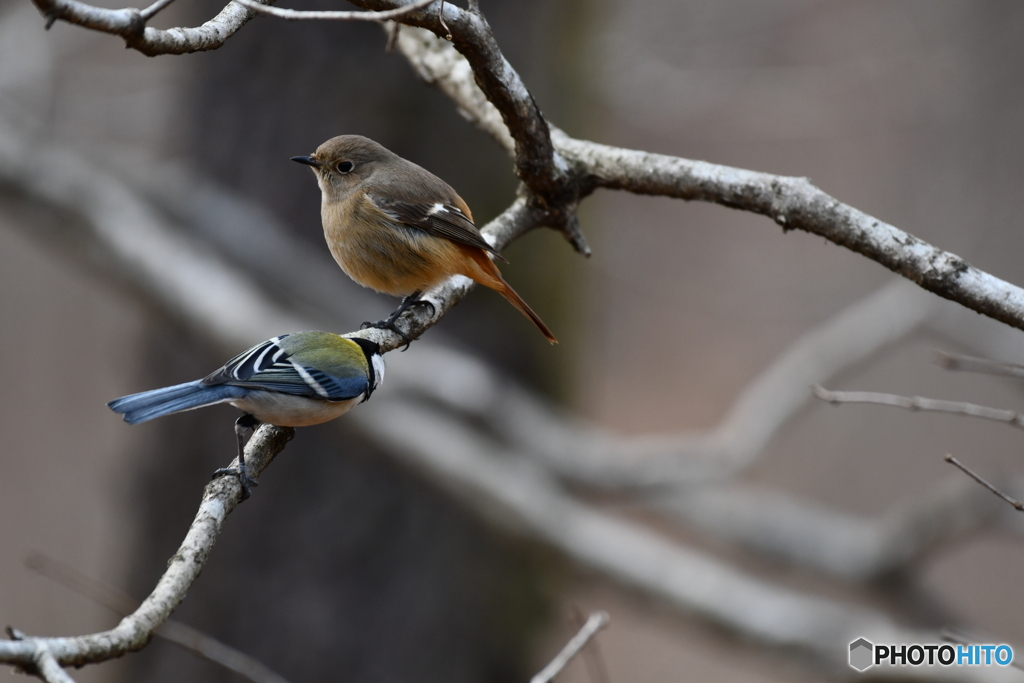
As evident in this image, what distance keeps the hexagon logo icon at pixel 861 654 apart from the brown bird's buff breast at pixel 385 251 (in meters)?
2.77

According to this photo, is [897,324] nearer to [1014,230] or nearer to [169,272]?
[169,272]

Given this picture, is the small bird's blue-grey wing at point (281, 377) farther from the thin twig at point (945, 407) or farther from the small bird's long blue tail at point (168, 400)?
the thin twig at point (945, 407)

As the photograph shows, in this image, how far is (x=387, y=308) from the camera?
208 inches

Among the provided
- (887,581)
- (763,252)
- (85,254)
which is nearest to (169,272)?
(85,254)

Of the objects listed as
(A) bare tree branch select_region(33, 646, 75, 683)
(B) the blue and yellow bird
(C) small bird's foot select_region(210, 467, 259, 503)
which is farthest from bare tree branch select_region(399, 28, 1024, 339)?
(A) bare tree branch select_region(33, 646, 75, 683)

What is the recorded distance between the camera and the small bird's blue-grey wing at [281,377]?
202 cm

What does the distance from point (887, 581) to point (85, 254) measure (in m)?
5.09

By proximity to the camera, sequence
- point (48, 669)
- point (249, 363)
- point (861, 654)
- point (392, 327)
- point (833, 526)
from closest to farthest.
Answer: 1. point (48, 669)
2. point (249, 363)
3. point (392, 327)
4. point (861, 654)
5. point (833, 526)

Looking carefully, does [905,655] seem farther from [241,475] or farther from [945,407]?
[241,475]

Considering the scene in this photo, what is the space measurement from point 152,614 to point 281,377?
0.73 meters

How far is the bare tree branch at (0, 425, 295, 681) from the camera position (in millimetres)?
1275

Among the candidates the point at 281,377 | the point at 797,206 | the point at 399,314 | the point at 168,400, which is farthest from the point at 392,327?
the point at 797,206

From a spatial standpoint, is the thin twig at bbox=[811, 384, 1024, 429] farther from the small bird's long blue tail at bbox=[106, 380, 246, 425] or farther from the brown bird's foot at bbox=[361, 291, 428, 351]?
the small bird's long blue tail at bbox=[106, 380, 246, 425]

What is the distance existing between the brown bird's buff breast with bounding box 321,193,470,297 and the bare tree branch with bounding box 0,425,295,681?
1.12m
